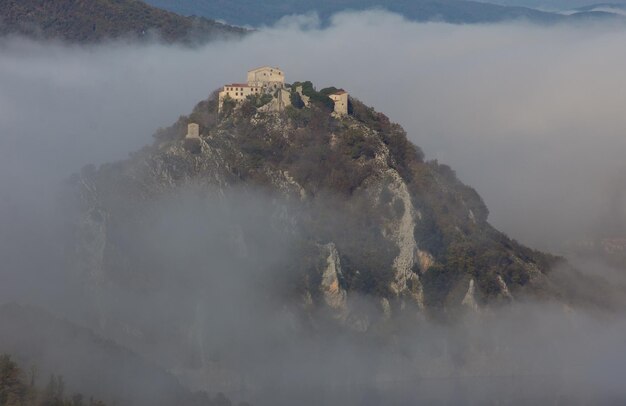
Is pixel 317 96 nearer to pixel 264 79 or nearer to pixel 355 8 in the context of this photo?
pixel 264 79

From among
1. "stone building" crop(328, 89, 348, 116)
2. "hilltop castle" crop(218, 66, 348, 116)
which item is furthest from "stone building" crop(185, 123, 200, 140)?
"stone building" crop(328, 89, 348, 116)

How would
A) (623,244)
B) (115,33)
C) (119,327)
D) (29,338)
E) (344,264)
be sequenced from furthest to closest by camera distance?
(115,33), (623,244), (344,264), (119,327), (29,338)

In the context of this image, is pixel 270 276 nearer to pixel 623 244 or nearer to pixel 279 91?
pixel 279 91

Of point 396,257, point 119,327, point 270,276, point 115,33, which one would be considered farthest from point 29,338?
point 115,33

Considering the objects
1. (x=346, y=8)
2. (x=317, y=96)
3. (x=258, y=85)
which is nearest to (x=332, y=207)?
(x=317, y=96)

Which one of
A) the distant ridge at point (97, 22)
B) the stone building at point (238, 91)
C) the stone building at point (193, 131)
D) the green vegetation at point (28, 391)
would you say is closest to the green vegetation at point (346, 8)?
the distant ridge at point (97, 22)

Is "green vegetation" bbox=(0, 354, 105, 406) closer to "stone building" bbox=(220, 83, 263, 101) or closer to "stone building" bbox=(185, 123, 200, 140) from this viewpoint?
"stone building" bbox=(185, 123, 200, 140)

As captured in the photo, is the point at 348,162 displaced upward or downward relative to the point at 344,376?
upward

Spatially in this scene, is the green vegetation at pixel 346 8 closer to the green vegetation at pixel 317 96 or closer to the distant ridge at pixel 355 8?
the distant ridge at pixel 355 8
